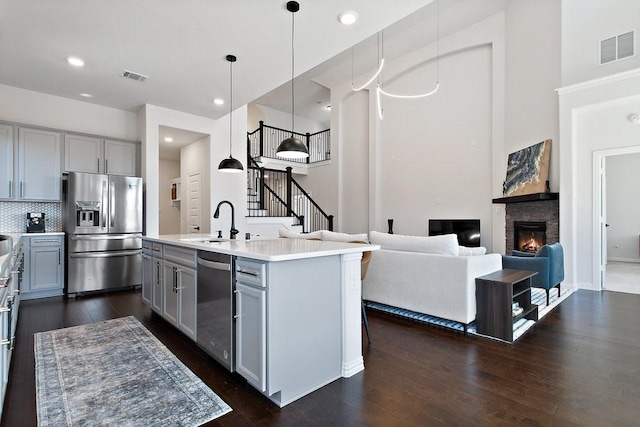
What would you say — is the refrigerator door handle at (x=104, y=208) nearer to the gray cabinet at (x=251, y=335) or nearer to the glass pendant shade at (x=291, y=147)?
the glass pendant shade at (x=291, y=147)

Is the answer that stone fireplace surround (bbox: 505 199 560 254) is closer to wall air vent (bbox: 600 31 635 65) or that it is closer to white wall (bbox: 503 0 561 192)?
white wall (bbox: 503 0 561 192)

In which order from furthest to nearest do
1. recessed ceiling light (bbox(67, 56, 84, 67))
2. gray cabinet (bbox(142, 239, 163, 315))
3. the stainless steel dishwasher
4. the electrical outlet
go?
1. recessed ceiling light (bbox(67, 56, 84, 67))
2. gray cabinet (bbox(142, 239, 163, 315))
3. the electrical outlet
4. the stainless steel dishwasher

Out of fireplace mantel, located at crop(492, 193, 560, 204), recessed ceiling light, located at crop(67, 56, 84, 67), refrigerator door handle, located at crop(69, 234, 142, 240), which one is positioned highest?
recessed ceiling light, located at crop(67, 56, 84, 67)

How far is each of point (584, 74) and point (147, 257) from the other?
716 centimetres

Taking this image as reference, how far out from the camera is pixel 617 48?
200 inches

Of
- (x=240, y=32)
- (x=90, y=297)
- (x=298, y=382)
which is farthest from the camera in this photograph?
(x=90, y=297)

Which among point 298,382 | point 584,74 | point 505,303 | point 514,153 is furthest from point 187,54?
point 584,74

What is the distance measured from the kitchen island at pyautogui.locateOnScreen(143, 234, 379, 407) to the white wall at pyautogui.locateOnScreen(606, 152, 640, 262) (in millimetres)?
9097

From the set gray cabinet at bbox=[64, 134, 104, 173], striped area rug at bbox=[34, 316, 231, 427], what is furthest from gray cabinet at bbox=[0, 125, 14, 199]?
striped area rug at bbox=[34, 316, 231, 427]

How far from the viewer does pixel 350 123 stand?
370 inches

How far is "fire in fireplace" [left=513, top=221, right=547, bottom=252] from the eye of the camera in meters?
5.61

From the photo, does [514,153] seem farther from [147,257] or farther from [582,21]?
[147,257]

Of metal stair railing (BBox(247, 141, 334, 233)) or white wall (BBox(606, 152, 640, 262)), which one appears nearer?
white wall (BBox(606, 152, 640, 262))

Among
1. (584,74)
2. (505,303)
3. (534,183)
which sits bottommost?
(505,303)
